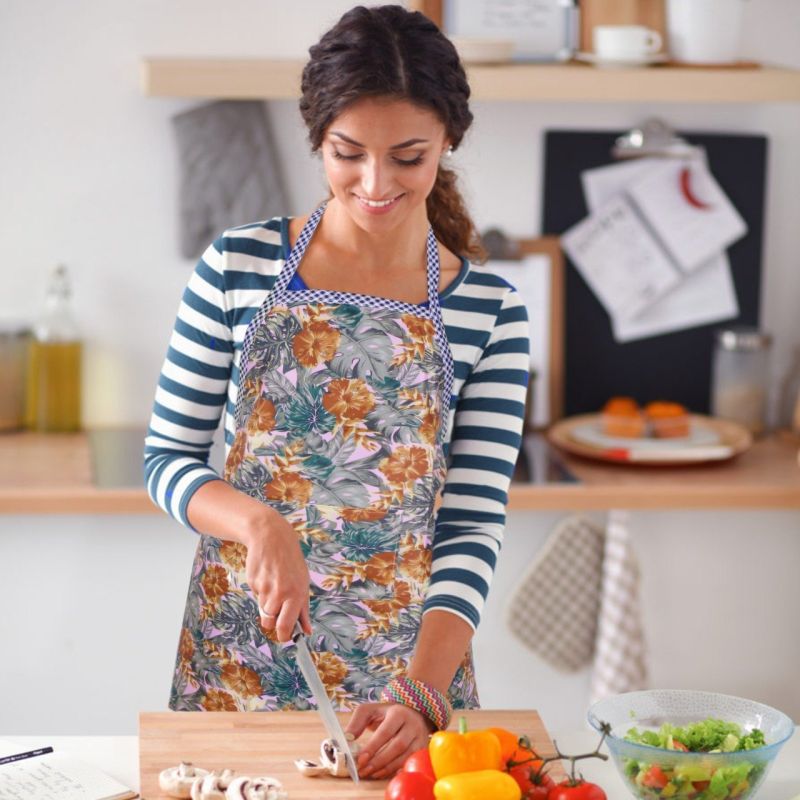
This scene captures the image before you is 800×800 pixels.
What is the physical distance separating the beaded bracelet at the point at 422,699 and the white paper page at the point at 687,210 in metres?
1.69

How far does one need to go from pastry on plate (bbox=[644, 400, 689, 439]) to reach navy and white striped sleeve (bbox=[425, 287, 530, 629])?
1.15 m

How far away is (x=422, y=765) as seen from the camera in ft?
3.87

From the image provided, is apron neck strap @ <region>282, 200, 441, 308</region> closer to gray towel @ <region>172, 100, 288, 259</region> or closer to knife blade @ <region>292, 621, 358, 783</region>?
knife blade @ <region>292, 621, 358, 783</region>

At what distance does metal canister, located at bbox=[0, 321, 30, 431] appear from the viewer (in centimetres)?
269

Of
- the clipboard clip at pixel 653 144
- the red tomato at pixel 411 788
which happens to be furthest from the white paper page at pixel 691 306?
the red tomato at pixel 411 788

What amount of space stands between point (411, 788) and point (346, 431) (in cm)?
50

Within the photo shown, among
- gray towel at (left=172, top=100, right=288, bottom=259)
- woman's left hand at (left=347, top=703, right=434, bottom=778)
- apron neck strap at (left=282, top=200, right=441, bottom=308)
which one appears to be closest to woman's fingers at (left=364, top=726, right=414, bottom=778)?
woman's left hand at (left=347, top=703, right=434, bottom=778)

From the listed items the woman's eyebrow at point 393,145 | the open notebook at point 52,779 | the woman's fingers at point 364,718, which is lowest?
the open notebook at point 52,779

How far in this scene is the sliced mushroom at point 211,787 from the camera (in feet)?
4.06

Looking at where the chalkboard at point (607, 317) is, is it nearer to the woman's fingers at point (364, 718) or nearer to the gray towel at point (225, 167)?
the gray towel at point (225, 167)

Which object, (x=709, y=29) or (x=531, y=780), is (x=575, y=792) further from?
(x=709, y=29)

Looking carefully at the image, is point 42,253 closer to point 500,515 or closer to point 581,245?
point 581,245

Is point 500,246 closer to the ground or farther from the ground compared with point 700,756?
farther from the ground

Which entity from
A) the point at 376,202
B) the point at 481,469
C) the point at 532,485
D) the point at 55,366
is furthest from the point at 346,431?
the point at 55,366
